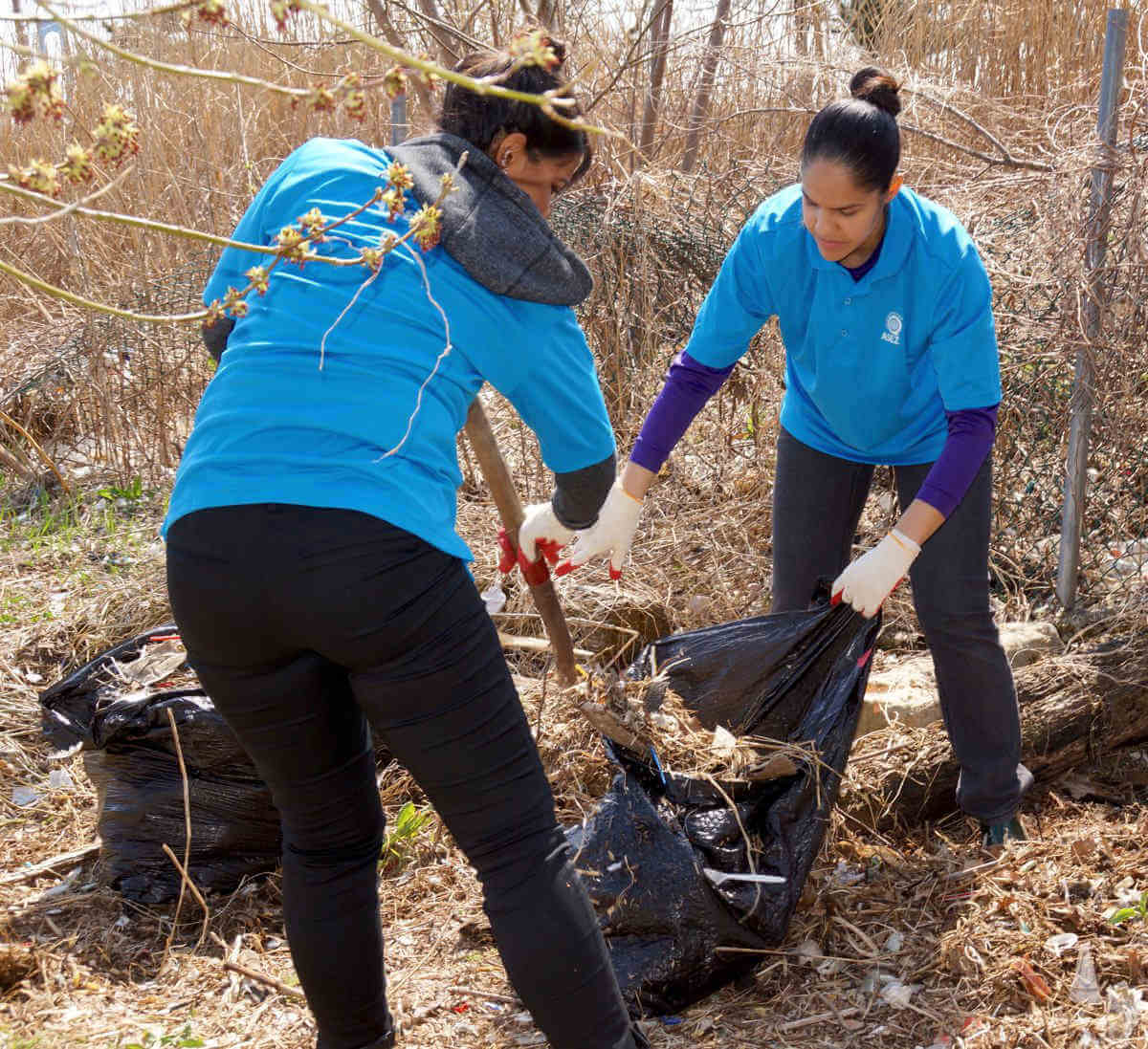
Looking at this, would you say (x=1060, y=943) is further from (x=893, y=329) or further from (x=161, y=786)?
(x=161, y=786)

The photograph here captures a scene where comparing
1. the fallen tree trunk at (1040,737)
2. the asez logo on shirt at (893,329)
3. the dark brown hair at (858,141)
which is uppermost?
the dark brown hair at (858,141)

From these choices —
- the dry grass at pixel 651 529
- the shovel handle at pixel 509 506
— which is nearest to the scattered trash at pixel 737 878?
the dry grass at pixel 651 529

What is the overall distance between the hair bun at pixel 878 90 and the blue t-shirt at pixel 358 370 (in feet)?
3.27

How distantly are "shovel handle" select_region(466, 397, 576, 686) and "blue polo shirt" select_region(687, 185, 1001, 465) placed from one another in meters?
0.50

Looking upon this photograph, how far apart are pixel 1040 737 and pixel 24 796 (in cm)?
269

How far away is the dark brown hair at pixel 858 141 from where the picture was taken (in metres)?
2.12

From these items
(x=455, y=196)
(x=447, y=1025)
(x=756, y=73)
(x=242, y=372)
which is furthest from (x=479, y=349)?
(x=756, y=73)

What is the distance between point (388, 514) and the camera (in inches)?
61.2

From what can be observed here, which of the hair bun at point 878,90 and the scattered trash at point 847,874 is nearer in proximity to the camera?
the hair bun at point 878,90

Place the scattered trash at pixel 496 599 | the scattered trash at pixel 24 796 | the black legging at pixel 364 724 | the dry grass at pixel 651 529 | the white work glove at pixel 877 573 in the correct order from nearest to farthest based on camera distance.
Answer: the black legging at pixel 364 724 → the white work glove at pixel 877 573 → the dry grass at pixel 651 529 → the scattered trash at pixel 24 796 → the scattered trash at pixel 496 599

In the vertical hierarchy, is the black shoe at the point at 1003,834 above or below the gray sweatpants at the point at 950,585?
below

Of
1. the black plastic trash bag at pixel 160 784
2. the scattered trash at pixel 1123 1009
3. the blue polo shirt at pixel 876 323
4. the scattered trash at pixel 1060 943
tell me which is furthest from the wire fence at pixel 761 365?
the black plastic trash bag at pixel 160 784

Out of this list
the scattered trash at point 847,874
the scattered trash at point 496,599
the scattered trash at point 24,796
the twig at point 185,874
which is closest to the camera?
the twig at point 185,874

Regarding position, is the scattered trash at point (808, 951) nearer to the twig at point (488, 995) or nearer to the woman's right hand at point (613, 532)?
the twig at point (488, 995)
